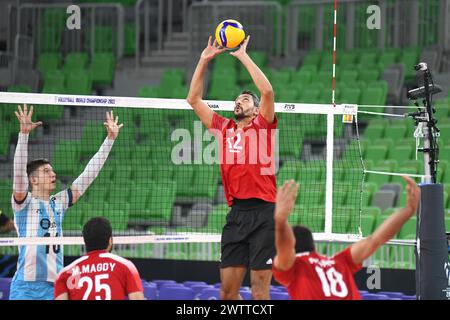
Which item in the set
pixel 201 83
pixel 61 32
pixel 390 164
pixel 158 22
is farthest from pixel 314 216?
pixel 61 32

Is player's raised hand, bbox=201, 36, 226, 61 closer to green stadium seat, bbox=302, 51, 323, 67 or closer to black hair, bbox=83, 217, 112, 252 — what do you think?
black hair, bbox=83, 217, 112, 252

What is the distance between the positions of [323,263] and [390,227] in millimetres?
605

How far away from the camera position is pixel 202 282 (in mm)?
17516

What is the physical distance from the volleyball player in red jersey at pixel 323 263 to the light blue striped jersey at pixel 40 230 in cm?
366

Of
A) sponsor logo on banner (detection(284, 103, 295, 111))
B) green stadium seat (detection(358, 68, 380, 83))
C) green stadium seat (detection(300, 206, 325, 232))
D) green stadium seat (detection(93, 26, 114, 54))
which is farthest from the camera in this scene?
green stadium seat (detection(93, 26, 114, 54))

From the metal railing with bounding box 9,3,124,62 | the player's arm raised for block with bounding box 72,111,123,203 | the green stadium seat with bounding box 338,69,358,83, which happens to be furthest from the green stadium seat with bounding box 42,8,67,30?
the player's arm raised for block with bounding box 72,111,123,203

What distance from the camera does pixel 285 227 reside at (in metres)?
8.09

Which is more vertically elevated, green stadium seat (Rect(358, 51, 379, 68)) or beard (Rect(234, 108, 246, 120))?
green stadium seat (Rect(358, 51, 379, 68))

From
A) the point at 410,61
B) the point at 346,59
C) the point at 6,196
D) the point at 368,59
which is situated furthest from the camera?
the point at 346,59

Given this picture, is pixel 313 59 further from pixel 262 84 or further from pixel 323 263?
pixel 323 263

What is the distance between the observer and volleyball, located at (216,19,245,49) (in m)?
11.1

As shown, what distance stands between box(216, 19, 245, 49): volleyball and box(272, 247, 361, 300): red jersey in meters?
3.31

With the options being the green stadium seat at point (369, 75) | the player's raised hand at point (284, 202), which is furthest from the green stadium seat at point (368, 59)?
the player's raised hand at point (284, 202)
